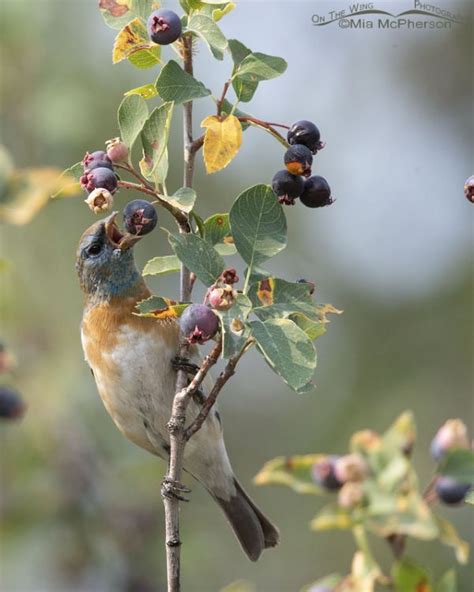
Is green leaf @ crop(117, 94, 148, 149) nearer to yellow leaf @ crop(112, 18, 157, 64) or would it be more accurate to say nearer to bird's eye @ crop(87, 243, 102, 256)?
yellow leaf @ crop(112, 18, 157, 64)

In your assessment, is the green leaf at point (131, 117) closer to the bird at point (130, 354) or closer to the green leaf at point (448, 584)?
the bird at point (130, 354)

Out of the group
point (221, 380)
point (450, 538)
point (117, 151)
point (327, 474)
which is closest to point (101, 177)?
point (117, 151)

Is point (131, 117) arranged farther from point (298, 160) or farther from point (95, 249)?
point (95, 249)

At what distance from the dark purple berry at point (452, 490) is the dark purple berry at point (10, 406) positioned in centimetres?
187

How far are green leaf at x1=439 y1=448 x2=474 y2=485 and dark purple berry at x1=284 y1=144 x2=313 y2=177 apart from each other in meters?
1.04

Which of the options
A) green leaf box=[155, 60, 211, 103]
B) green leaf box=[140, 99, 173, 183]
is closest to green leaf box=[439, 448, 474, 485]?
green leaf box=[140, 99, 173, 183]

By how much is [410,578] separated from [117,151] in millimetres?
1651

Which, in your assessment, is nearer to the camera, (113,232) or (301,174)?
(301,174)

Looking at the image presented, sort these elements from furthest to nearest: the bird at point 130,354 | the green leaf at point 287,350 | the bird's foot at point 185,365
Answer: the bird at point 130,354
the bird's foot at point 185,365
the green leaf at point 287,350

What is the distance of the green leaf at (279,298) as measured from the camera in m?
2.97

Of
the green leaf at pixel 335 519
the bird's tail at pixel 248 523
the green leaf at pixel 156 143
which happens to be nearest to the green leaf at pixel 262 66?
the green leaf at pixel 156 143

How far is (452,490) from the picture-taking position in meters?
3.23

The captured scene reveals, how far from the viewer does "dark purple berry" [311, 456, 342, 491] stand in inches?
135

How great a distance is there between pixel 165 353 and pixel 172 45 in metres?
1.63
